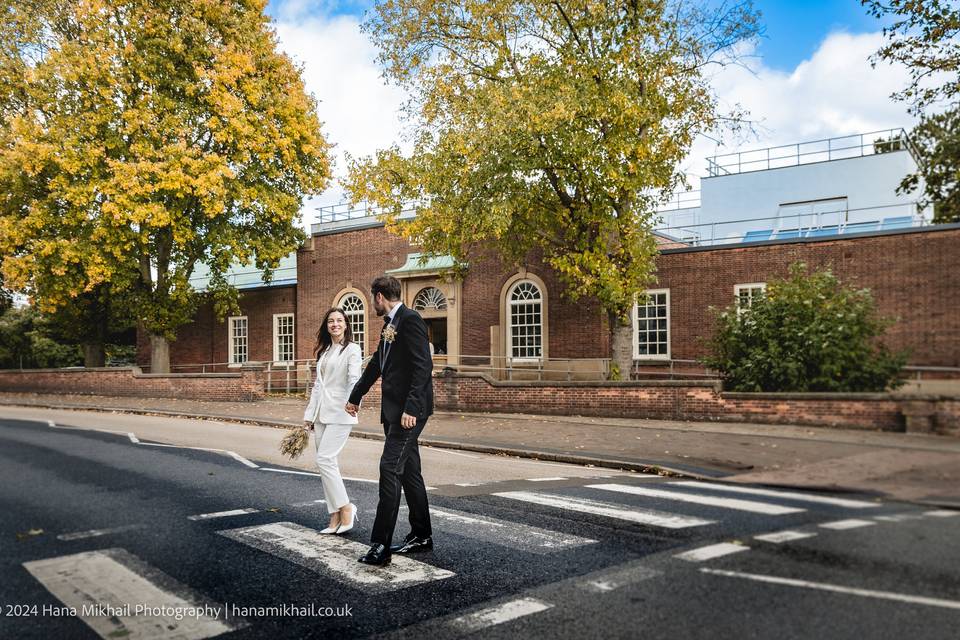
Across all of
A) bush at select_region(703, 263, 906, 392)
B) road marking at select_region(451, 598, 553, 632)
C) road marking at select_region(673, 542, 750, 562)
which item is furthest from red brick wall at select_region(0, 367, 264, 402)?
road marking at select_region(451, 598, 553, 632)

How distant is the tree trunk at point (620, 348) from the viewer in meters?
17.5

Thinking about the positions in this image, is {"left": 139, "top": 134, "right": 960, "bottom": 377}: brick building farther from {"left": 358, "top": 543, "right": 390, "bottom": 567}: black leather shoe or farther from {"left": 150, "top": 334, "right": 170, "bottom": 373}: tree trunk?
{"left": 358, "top": 543, "right": 390, "bottom": 567}: black leather shoe

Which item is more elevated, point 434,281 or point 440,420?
point 434,281

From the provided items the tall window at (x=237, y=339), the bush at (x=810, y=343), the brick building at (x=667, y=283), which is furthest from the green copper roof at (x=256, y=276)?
the bush at (x=810, y=343)

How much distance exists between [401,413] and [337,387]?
95cm

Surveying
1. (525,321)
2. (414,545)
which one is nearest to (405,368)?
(414,545)

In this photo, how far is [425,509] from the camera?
18.2ft

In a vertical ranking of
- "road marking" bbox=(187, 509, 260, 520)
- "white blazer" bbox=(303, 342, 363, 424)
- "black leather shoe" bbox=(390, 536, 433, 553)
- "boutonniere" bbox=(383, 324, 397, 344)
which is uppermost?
"boutonniere" bbox=(383, 324, 397, 344)

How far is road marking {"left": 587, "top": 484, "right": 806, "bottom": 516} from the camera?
573 centimetres

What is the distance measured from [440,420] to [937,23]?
1160 centimetres

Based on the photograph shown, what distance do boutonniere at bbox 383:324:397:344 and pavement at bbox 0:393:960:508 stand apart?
3.15 meters

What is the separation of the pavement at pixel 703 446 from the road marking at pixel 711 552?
2.25 ft

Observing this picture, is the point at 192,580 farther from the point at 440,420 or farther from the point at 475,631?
the point at 440,420

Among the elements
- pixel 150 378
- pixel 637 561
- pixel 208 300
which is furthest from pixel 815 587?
pixel 208 300
